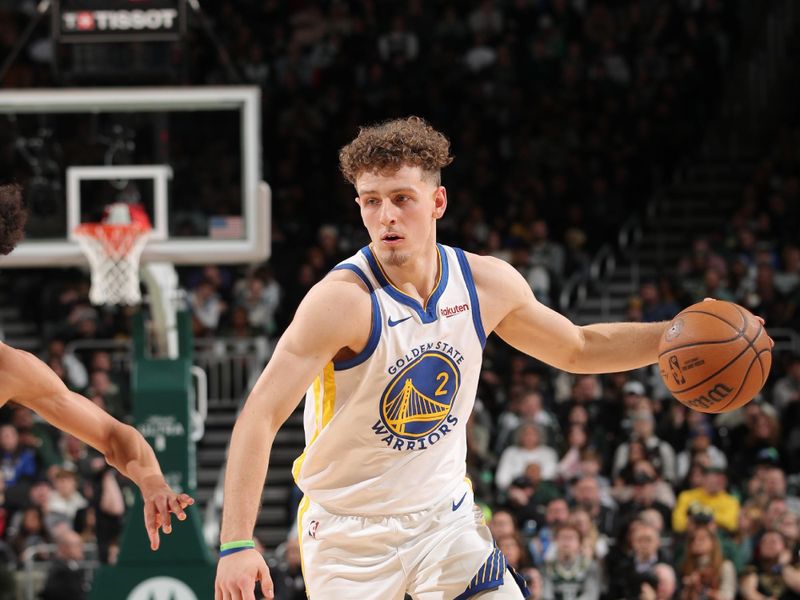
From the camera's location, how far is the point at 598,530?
410 inches

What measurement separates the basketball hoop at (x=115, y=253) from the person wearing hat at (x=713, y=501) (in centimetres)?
445

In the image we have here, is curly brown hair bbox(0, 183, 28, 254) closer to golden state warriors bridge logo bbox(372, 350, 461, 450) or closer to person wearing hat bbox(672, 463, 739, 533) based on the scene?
golden state warriors bridge logo bbox(372, 350, 461, 450)

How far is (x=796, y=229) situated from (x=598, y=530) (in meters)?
5.27

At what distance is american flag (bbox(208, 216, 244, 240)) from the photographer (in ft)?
31.0

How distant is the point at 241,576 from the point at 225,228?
18.5 feet

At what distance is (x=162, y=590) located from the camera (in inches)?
335

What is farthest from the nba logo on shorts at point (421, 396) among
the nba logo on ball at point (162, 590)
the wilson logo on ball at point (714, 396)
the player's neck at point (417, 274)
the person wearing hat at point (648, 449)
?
the person wearing hat at point (648, 449)

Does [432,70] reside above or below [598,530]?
above

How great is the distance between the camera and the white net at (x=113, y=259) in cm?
900

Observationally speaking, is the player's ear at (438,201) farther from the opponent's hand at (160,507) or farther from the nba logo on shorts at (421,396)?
the opponent's hand at (160,507)

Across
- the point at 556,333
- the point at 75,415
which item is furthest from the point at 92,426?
the point at 556,333

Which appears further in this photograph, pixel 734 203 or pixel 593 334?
pixel 734 203

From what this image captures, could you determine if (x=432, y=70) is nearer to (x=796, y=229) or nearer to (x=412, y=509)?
(x=796, y=229)

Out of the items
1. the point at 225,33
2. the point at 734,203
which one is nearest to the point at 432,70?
the point at 225,33
